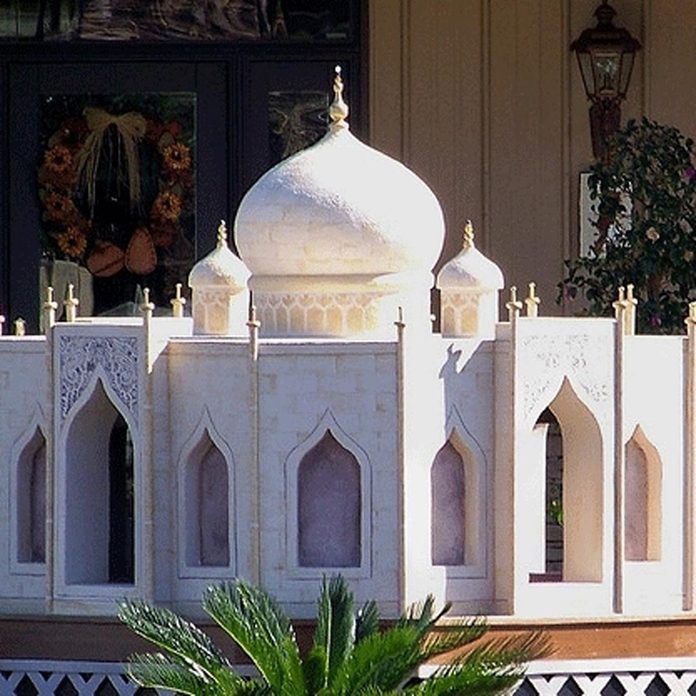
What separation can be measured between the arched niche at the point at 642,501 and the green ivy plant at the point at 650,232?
308cm

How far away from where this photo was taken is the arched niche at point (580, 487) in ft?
53.7

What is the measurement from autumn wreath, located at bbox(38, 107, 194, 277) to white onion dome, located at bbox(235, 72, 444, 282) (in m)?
6.95

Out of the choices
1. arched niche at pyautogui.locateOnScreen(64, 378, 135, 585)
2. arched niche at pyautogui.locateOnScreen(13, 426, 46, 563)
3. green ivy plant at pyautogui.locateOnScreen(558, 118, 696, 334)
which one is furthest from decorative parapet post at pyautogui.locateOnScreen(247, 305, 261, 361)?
green ivy plant at pyautogui.locateOnScreen(558, 118, 696, 334)

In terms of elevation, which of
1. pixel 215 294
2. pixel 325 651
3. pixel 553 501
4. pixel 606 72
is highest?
pixel 606 72

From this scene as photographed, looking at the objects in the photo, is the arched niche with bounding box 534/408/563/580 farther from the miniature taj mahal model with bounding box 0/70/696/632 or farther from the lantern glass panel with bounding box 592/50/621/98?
the lantern glass panel with bounding box 592/50/621/98

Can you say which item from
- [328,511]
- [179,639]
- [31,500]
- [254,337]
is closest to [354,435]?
[328,511]

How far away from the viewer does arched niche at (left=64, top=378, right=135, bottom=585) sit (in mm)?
16516

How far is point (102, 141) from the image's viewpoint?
77.7ft

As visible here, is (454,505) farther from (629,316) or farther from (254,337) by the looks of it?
(629,316)

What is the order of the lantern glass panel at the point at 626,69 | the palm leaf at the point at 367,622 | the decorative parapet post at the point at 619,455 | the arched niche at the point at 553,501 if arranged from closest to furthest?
1. the palm leaf at the point at 367,622
2. the decorative parapet post at the point at 619,455
3. the arched niche at the point at 553,501
4. the lantern glass panel at the point at 626,69

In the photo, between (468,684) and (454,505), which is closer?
(468,684)

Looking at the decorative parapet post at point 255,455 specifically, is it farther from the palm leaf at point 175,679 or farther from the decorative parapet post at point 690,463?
the decorative parapet post at point 690,463

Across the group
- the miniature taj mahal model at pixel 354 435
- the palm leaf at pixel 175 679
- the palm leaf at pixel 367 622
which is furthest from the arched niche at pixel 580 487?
the palm leaf at pixel 175 679

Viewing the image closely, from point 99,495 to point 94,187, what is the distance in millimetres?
7221
